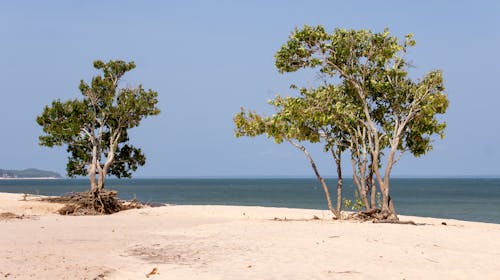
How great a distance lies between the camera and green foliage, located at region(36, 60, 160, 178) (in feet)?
126

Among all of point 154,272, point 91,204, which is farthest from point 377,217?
point 91,204

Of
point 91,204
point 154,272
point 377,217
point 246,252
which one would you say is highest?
point 91,204

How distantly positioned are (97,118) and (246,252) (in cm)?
2559

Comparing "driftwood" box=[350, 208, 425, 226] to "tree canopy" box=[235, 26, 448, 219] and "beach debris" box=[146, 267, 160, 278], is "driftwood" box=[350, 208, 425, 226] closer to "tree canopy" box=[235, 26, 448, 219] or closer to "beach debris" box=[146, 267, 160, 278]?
"tree canopy" box=[235, 26, 448, 219]

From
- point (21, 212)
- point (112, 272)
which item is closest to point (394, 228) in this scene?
point (112, 272)

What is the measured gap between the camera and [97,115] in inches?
1551

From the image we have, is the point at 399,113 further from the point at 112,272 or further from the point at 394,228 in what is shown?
the point at 112,272

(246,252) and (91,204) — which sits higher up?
(91,204)

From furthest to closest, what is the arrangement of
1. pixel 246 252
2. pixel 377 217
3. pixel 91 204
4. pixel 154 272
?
pixel 91 204 < pixel 377 217 < pixel 246 252 < pixel 154 272

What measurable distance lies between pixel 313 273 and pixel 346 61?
50.3 ft

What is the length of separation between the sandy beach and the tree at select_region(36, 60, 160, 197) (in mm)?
14002

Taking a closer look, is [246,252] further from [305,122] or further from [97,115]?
[97,115]

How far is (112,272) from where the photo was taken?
13.4 metres

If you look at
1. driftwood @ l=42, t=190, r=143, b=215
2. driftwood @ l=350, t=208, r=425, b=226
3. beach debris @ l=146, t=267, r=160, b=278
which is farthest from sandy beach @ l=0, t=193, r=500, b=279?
driftwood @ l=42, t=190, r=143, b=215
